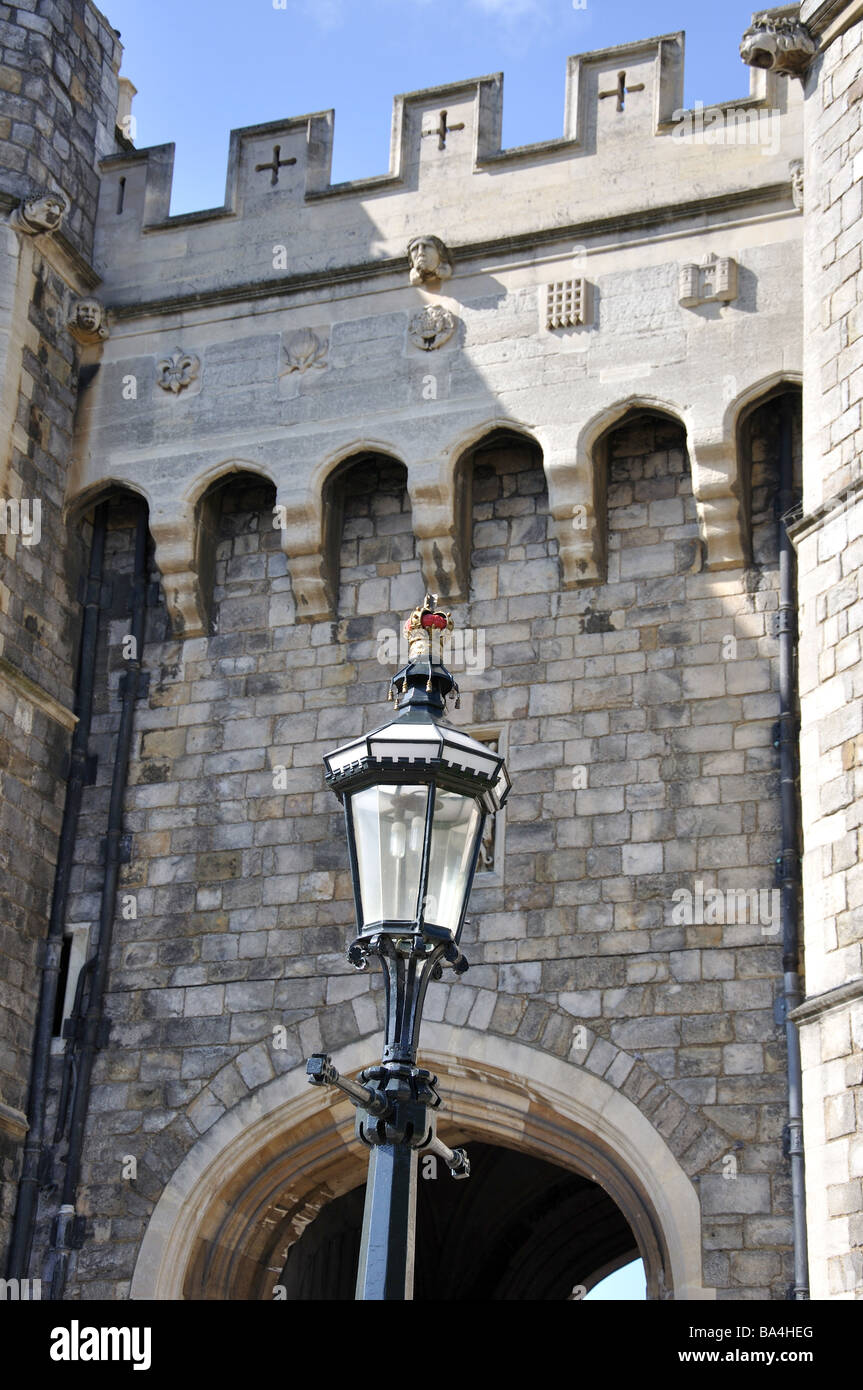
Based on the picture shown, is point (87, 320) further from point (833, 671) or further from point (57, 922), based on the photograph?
point (833, 671)

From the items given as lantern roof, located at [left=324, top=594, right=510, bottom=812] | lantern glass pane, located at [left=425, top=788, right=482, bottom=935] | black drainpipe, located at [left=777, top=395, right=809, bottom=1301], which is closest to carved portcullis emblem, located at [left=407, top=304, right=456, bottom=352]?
black drainpipe, located at [left=777, top=395, right=809, bottom=1301]

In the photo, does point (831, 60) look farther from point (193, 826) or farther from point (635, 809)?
point (193, 826)

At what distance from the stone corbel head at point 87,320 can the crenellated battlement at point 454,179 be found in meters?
0.20

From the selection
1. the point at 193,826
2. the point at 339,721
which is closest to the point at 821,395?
the point at 339,721

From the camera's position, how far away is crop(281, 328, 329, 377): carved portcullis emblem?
428 inches

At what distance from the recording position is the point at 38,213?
10727mm

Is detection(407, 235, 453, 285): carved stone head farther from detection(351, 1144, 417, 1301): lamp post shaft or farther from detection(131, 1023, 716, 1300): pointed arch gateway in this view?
detection(351, 1144, 417, 1301): lamp post shaft

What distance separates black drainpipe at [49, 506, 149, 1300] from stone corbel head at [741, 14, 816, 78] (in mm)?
4056

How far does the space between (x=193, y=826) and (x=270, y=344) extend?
2.68m

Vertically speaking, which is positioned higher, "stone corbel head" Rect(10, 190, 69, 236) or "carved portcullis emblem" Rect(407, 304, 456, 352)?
"stone corbel head" Rect(10, 190, 69, 236)

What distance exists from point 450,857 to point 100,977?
16.7ft

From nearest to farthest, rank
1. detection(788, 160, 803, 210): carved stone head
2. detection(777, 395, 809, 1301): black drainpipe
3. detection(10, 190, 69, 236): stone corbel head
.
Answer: detection(777, 395, 809, 1301): black drainpipe < detection(788, 160, 803, 210): carved stone head < detection(10, 190, 69, 236): stone corbel head

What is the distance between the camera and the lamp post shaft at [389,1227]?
4891mm
